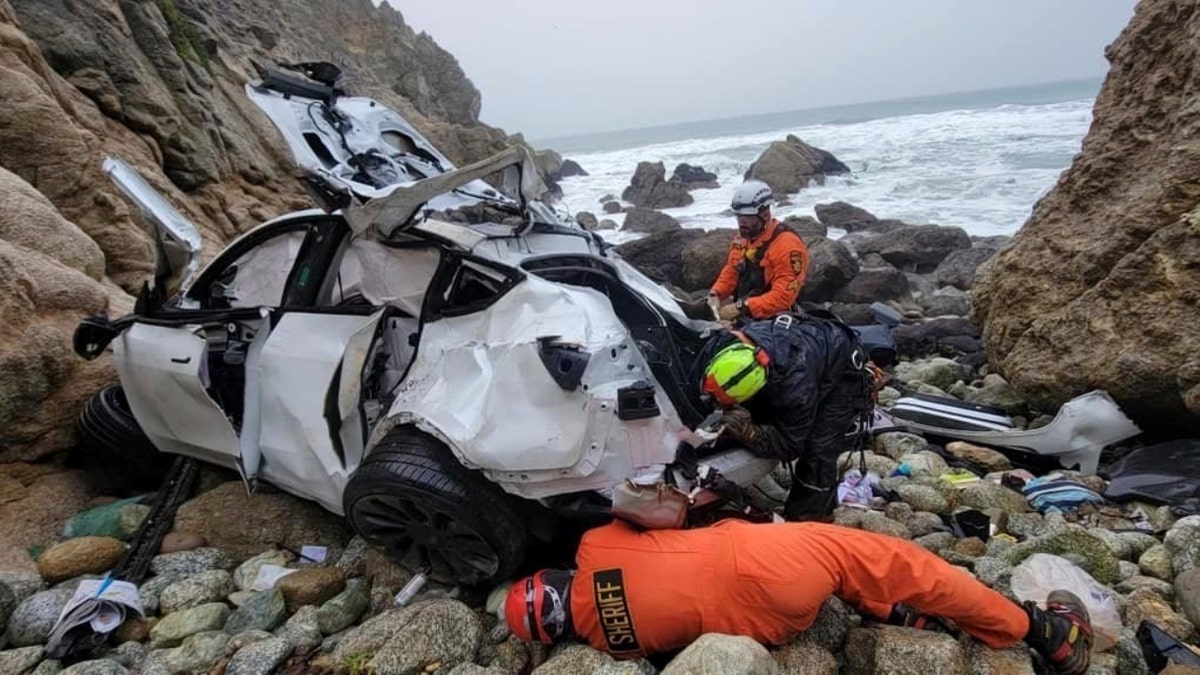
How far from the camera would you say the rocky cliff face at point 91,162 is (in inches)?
171

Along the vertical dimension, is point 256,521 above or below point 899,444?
above

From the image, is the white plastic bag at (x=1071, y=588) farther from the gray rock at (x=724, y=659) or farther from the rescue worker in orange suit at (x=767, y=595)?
the gray rock at (x=724, y=659)

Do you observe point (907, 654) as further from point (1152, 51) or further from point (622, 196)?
point (622, 196)

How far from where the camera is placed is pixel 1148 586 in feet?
9.90

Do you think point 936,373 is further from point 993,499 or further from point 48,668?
point 48,668

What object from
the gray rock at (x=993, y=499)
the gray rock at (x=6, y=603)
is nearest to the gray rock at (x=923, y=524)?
the gray rock at (x=993, y=499)

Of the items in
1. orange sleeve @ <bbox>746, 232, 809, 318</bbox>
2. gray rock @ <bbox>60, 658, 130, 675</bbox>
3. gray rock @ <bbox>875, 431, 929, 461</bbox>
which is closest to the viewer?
gray rock @ <bbox>60, 658, 130, 675</bbox>

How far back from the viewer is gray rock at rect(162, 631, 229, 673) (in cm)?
292

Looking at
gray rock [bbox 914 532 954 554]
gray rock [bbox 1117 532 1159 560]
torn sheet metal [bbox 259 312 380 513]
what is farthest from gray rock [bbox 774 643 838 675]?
torn sheet metal [bbox 259 312 380 513]

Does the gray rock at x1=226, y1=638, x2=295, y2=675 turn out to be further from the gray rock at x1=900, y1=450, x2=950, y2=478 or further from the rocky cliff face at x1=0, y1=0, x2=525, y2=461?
the gray rock at x1=900, y1=450, x2=950, y2=478

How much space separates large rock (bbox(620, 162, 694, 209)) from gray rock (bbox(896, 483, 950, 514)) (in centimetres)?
2814

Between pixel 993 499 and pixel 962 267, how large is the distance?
10772mm

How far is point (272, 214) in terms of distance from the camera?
10.6 m

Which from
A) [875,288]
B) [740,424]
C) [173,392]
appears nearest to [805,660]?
[740,424]
